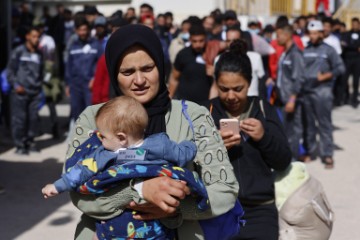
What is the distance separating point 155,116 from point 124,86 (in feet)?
0.62

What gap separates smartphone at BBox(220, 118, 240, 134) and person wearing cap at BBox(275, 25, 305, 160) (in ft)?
18.0

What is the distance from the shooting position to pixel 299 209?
13.4ft

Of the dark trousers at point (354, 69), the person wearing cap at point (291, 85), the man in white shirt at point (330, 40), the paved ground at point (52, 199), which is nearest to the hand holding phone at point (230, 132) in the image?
the paved ground at point (52, 199)

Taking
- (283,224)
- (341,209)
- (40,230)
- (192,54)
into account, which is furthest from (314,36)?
(283,224)

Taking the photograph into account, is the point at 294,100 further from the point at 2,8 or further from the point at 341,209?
the point at 2,8

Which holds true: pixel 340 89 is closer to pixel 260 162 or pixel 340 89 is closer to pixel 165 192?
pixel 260 162

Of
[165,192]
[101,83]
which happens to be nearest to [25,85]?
[101,83]

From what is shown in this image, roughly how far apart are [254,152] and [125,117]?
1.57m

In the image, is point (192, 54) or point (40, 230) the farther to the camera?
point (192, 54)

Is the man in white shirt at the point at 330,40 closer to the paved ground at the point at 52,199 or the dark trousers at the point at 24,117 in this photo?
the paved ground at the point at 52,199

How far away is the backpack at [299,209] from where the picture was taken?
4078mm

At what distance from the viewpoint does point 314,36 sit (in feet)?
30.7

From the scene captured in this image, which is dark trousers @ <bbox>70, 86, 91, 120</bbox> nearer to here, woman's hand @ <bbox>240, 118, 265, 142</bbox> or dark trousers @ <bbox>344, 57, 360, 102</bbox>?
woman's hand @ <bbox>240, 118, 265, 142</bbox>

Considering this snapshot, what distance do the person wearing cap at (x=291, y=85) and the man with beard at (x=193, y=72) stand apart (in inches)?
50.4
